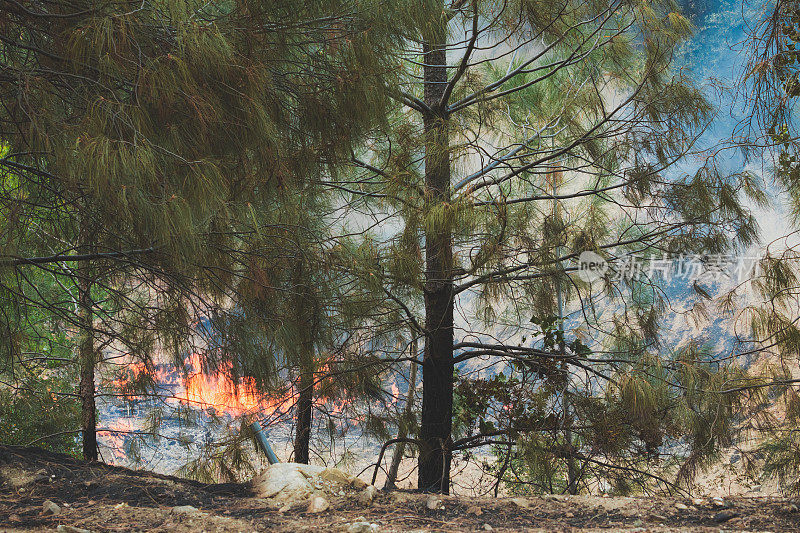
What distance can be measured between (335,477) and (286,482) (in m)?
0.15

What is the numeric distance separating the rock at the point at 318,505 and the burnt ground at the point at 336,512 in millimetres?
25

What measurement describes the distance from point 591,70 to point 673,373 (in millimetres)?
1503

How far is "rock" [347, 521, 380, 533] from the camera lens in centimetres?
141

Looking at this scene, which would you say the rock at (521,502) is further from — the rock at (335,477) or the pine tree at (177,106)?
the pine tree at (177,106)

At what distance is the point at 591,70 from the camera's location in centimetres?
308

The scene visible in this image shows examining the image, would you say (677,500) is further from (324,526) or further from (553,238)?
(553,238)

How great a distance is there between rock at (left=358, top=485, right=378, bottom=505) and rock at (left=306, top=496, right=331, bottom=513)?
0.31 feet

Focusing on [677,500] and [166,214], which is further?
[677,500]

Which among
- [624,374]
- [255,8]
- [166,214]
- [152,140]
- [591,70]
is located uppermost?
[591,70]

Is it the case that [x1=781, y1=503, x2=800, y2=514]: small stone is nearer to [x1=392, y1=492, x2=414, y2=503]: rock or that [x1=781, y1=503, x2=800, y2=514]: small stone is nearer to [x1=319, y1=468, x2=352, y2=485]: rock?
[x1=392, y1=492, x2=414, y2=503]: rock

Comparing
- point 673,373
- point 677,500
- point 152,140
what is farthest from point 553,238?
point 152,140

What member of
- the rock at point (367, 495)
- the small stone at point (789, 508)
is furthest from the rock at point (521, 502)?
the small stone at point (789, 508)

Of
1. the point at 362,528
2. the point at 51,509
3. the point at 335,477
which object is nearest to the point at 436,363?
the point at 335,477

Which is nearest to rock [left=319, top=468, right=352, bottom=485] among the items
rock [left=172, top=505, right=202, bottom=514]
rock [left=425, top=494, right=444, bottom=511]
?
rock [left=425, top=494, right=444, bottom=511]
